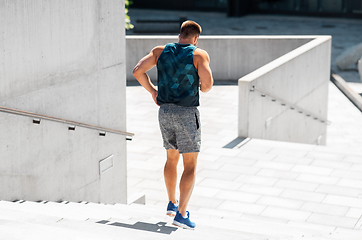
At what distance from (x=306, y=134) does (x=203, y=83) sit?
1075 centimetres

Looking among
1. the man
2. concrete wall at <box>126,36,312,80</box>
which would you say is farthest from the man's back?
concrete wall at <box>126,36,312,80</box>

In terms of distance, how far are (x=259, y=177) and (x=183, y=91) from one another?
169 inches

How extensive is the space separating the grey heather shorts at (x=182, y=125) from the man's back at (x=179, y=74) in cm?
7

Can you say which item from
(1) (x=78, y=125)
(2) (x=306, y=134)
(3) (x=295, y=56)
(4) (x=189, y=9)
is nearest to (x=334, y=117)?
(2) (x=306, y=134)

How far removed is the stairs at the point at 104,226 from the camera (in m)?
3.41

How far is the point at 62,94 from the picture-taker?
606cm

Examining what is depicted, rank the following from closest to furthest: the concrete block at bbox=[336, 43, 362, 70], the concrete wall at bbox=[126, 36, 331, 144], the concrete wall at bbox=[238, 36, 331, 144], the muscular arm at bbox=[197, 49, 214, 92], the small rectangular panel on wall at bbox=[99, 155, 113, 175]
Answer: the muscular arm at bbox=[197, 49, 214, 92] → the small rectangular panel on wall at bbox=[99, 155, 113, 175] → the concrete wall at bbox=[238, 36, 331, 144] → the concrete wall at bbox=[126, 36, 331, 144] → the concrete block at bbox=[336, 43, 362, 70]

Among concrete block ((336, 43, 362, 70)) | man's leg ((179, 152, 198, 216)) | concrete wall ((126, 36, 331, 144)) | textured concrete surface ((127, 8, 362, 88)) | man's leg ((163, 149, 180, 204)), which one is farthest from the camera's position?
textured concrete surface ((127, 8, 362, 88))

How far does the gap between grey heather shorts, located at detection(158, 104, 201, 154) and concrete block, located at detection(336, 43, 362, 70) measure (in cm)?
1815

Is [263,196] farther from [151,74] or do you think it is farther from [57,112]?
[151,74]

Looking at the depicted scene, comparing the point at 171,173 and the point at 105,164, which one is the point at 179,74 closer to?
→ the point at 171,173

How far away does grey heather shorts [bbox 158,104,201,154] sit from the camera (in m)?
4.72

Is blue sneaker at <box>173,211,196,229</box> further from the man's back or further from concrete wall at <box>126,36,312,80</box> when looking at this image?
concrete wall at <box>126,36,312,80</box>

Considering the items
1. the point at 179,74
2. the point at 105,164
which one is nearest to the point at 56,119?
the point at 105,164
